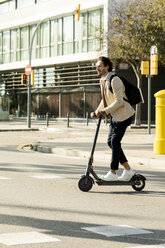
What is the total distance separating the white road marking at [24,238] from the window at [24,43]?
4628 cm

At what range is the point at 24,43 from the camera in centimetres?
5181

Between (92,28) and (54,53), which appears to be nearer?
(92,28)

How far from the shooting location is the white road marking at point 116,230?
5.71 m

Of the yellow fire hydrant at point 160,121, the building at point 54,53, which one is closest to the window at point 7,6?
the building at point 54,53

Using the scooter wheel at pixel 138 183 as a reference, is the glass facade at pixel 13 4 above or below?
above

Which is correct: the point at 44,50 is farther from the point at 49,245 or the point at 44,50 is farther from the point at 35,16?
the point at 49,245

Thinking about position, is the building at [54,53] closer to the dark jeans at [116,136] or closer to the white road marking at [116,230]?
the dark jeans at [116,136]

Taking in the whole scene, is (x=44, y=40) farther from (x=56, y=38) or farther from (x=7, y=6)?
(x=7, y=6)

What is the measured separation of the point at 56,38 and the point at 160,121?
1370 inches

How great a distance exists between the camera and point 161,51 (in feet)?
107

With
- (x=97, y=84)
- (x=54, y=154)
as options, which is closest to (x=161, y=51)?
(x=97, y=84)

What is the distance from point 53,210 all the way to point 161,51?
87.2ft

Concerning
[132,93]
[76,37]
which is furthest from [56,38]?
[132,93]

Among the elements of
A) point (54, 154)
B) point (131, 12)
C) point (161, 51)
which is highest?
point (131, 12)
